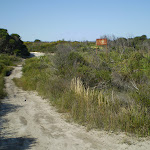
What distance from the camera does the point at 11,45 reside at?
3794 centimetres

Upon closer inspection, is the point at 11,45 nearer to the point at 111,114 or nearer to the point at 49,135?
the point at 49,135

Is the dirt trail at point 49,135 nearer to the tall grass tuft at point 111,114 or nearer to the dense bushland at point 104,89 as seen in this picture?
the tall grass tuft at point 111,114

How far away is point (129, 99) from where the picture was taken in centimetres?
691

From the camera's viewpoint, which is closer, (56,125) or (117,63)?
(56,125)

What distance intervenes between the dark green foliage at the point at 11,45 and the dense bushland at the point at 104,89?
2324 cm

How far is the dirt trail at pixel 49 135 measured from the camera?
5422mm

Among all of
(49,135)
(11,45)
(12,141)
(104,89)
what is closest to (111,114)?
(49,135)

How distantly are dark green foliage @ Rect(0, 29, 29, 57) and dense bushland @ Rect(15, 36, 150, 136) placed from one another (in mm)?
23243

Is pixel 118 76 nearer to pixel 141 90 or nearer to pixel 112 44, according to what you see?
pixel 141 90

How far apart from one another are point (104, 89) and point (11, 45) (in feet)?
103

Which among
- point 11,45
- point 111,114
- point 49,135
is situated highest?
point 11,45

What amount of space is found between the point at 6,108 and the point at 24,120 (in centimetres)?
195

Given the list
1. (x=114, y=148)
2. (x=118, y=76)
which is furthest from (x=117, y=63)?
(x=114, y=148)

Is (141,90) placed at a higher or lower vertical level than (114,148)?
higher
